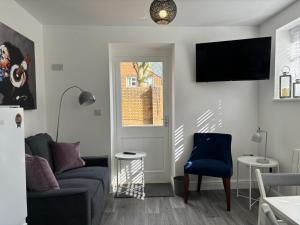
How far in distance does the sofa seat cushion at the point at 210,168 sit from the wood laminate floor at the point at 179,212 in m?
0.45

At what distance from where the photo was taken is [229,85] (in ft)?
12.4

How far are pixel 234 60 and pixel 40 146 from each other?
2.79 m

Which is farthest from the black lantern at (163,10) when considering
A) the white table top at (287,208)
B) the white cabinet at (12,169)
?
the white table top at (287,208)

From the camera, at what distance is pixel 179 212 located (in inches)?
120

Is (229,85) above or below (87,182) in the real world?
above

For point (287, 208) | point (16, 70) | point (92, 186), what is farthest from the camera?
point (16, 70)

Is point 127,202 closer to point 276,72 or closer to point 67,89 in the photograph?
point 67,89

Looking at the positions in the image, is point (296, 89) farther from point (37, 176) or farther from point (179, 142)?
point (37, 176)

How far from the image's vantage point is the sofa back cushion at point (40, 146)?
269cm

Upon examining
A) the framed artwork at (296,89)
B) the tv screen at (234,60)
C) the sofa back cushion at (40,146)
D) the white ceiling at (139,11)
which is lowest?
the sofa back cushion at (40,146)

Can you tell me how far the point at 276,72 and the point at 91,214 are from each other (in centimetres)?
292

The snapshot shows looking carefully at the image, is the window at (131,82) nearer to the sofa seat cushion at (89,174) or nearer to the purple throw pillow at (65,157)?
the purple throw pillow at (65,157)

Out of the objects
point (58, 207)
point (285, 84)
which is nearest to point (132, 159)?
point (58, 207)

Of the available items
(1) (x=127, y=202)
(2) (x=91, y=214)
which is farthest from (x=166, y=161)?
(2) (x=91, y=214)
